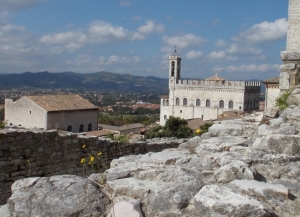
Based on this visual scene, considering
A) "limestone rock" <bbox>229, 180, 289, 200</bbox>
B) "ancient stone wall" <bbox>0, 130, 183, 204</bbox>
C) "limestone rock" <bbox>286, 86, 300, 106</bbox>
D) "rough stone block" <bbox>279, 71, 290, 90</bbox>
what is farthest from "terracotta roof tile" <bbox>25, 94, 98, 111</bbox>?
"limestone rock" <bbox>229, 180, 289, 200</bbox>

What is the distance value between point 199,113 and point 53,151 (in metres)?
55.2

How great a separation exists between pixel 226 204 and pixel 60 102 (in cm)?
3339

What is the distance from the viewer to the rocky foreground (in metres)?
2.08

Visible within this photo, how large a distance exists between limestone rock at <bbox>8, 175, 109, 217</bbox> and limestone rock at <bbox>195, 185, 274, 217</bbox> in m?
0.59

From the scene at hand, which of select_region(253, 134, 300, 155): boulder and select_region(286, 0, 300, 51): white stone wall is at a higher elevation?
select_region(286, 0, 300, 51): white stone wall

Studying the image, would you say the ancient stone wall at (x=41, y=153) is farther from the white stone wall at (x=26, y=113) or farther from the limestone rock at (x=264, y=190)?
the white stone wall at (x=26, y=113)

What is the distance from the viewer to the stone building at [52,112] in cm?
3250

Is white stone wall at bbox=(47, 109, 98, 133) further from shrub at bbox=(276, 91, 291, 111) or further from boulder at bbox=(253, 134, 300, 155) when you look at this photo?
boulder at bbox=(253, 134, 300, 155)

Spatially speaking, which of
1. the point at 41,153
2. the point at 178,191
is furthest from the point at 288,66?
the point at 178,191

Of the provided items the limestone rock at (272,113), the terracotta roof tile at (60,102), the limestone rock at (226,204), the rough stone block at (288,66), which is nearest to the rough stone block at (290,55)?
the rough stone block at (288,66)

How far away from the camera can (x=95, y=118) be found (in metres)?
37.0

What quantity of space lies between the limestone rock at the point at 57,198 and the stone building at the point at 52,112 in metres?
30.2

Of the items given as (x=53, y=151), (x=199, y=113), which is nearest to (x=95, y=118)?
(x=199, y=113)

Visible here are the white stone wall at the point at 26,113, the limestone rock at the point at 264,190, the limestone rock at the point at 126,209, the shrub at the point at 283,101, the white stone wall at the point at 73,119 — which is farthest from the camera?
the white stone wall at the point at 73,119
